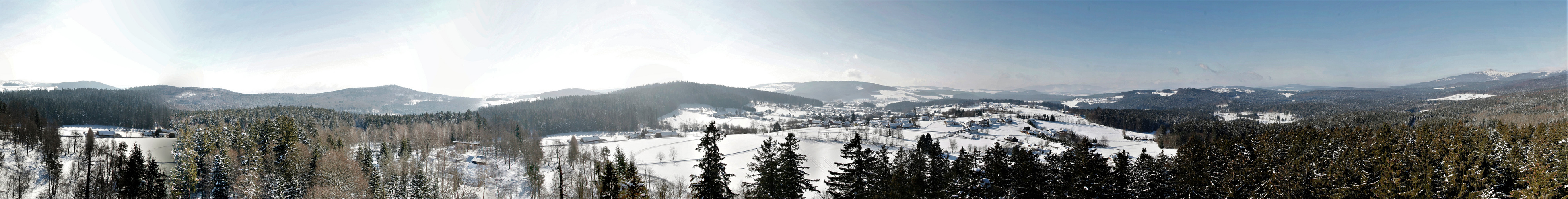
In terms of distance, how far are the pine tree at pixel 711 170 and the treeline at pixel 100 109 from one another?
126m

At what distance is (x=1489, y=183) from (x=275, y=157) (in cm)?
7285

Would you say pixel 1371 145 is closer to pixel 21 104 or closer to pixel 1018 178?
pixel 1018 178

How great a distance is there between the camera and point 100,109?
309 ft

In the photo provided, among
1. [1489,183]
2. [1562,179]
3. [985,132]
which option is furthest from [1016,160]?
[985,132]

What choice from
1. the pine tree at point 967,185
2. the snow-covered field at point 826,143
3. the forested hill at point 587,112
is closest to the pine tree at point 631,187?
the pine tree at point 967,185

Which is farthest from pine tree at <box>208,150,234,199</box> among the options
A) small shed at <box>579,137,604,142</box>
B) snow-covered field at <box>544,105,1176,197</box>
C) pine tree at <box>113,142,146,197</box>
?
small shed at <box>579,137,604,142</box>

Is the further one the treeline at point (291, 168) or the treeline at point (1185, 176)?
the treeline at point (291, 168)

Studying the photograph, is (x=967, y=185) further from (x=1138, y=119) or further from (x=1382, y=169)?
(x=1138, y=119)

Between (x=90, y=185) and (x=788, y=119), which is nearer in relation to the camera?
(x=90, y=185)

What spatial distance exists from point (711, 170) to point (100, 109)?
5753 inches

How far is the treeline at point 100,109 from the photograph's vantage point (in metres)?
89.6

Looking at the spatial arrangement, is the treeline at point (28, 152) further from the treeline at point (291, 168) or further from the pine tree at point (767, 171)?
the pine tree at point (767, 171)

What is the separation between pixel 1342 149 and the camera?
40000mm

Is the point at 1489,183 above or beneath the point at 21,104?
beneath
